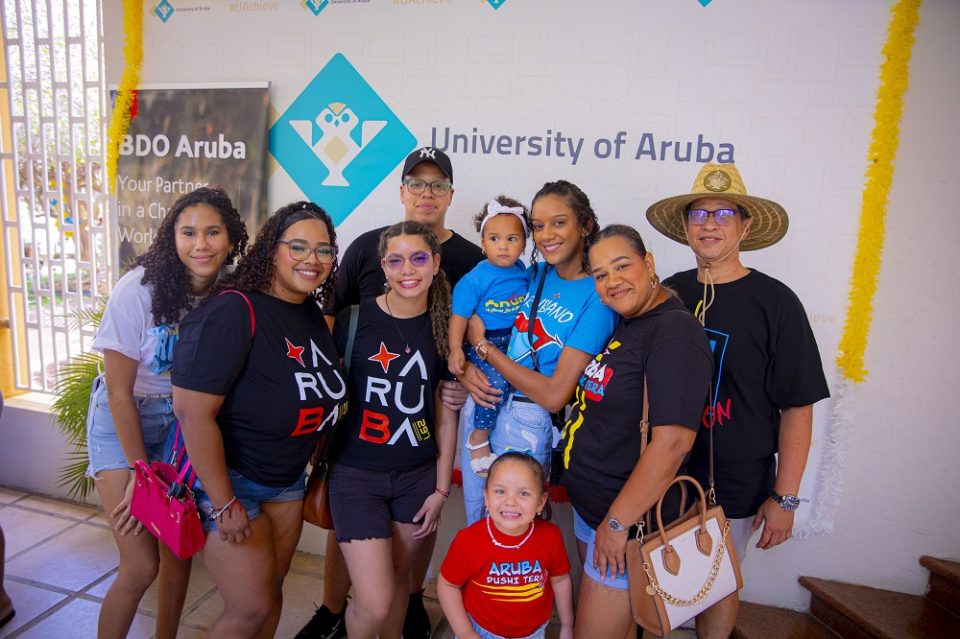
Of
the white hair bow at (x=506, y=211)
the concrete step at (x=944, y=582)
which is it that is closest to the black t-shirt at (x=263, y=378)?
the white hair bow at (x=506, y=211)

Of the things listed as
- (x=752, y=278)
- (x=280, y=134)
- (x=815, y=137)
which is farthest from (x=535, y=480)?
(x=280, y=134)

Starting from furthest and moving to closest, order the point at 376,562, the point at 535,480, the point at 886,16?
1. the point at 886,16
2. the point at 376,562
3. the point at 535,480

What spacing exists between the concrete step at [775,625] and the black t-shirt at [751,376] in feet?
4.17

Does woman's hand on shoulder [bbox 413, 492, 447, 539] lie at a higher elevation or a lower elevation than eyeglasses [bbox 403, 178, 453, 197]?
lower

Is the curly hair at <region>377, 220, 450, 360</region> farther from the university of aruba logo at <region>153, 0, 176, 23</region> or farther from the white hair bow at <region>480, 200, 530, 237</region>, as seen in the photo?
the university of aruba logo at <region>153, 0, 176, 23</region>

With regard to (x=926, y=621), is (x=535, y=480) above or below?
above

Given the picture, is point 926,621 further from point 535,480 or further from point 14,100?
point 14,100

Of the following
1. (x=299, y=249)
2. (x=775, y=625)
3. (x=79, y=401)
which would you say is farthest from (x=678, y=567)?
(x=79, y=401)

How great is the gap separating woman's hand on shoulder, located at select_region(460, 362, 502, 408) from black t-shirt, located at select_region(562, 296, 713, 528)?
306 millimetres

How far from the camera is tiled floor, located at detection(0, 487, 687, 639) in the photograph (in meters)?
2.70

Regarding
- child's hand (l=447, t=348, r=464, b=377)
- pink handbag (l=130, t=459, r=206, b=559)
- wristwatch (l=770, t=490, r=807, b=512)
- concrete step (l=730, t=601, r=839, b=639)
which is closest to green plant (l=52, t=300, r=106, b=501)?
pink handbag (l=130, t=459, r=206, b=559)

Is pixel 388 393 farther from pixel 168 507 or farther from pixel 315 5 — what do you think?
pixel 315 5

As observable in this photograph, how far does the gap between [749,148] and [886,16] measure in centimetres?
77

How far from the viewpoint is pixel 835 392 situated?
282cm
